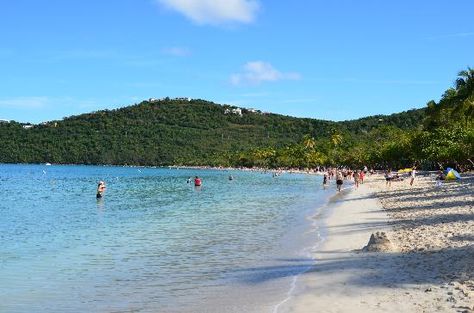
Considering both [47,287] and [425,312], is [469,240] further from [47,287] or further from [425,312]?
[47,287]

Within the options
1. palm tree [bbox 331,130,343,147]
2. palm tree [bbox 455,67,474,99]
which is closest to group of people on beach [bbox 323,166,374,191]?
palm tree [bbox 455,67,474,99]

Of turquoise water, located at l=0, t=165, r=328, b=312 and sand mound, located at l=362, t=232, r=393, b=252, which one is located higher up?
sand mound, located at l=362, t=232, r=393, b=252

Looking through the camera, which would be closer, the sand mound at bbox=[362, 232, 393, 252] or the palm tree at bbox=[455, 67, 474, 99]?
the sand mound at bbox=[362, 232, 393, 252]

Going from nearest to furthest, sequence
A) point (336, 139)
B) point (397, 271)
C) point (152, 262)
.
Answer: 1. point (397, 271)
2. point (152, 262)
3. point (336, 139)

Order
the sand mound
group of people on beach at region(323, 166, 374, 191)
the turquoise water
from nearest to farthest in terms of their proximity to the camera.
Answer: the turquoise water
the sand mound
group of people on beach at region(323, 166, 374, 191)

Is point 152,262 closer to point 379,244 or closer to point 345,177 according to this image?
point 379,244

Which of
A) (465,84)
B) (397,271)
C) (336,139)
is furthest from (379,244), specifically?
(336,139)

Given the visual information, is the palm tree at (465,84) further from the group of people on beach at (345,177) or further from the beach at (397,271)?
the beach at (397,271)

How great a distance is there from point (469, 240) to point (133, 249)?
1003 cm

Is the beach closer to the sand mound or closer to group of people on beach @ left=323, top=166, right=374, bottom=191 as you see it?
the sand mound

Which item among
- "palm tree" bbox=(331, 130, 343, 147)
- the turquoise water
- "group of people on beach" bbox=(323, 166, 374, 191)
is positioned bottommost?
the turquoise water

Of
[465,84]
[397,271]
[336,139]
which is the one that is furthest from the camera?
[336,139]

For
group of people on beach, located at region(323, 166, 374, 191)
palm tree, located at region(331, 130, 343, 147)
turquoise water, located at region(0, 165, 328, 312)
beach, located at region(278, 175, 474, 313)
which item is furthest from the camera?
palm tree, located at region(331, 130, 343, 147)

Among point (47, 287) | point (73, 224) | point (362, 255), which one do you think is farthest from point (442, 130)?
point (47, 287)
